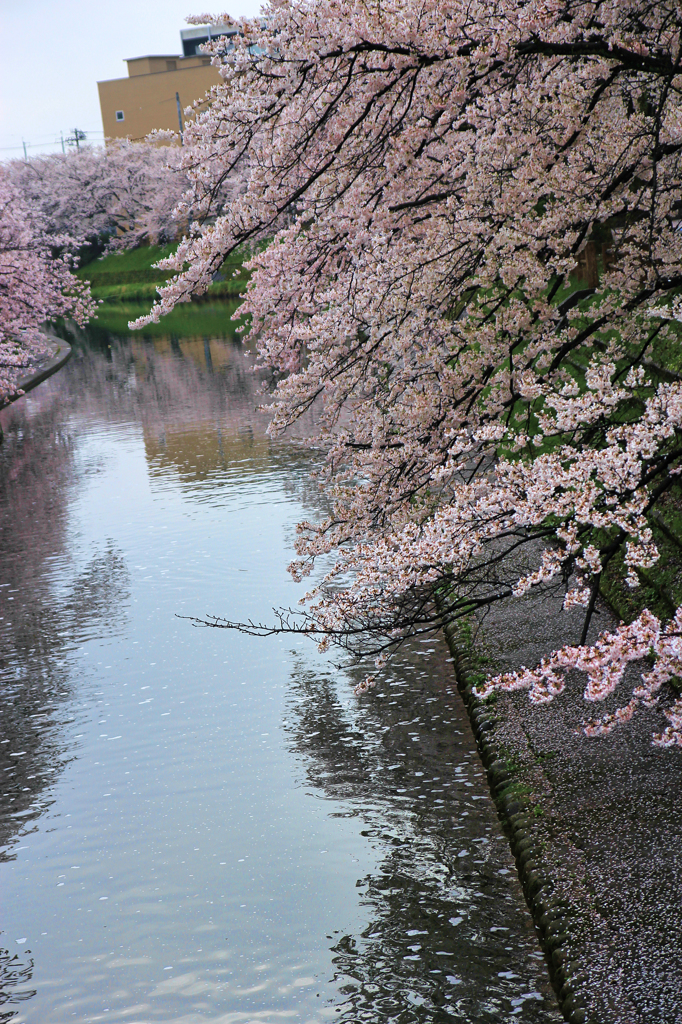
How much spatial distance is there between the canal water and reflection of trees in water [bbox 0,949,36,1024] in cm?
1

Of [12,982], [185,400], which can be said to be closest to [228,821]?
[12,982]

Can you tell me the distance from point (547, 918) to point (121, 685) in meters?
4.93

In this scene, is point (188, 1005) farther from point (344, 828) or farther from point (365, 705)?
point (365, 705)

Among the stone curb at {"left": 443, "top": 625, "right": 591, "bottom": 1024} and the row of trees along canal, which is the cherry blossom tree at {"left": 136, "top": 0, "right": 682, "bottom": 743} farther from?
the stone curb at {"left": 443, "top": 625, "right": 591, "bottom": 1024}

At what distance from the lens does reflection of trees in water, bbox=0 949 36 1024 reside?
472 cm

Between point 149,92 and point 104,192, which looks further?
point 149,92

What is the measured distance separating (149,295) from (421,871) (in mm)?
65006

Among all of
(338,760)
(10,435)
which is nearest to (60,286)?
(10,435)

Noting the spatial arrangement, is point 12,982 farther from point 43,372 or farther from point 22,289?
point 43,372

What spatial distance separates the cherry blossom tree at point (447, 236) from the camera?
5004 mm

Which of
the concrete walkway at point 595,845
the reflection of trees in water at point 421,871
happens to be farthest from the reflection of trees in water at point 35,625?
the concrete walkway at point 595,845

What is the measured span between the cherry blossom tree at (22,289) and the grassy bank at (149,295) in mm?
2024

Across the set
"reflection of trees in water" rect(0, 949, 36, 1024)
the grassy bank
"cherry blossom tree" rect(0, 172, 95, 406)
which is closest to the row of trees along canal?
"reflection of trees in water" rect(0, 949, 36, 1024)

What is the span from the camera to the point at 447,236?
6.76 meters
